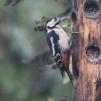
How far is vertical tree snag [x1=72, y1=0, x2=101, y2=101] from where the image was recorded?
8148mm

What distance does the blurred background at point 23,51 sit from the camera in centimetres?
1205

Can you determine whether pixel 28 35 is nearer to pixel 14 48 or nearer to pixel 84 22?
pixel 14 48

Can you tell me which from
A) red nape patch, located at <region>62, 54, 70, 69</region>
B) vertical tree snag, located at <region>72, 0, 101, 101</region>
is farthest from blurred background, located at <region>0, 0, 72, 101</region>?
vertical tree snag, located at <region>72, 0, 101, 101</region>

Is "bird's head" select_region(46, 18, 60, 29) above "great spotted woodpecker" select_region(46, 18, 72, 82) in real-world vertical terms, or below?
above

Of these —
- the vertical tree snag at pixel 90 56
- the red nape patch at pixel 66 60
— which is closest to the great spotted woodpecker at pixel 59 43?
the red nape patch at pixel 66 60

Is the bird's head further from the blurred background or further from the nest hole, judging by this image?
the blurred background

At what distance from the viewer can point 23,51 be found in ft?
40.0

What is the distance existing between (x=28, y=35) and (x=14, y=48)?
36 centimetres

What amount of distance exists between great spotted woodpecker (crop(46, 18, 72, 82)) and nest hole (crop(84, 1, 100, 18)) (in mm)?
511

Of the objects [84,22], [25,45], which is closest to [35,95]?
[25,45]

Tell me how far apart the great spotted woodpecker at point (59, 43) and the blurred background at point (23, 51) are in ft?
7.78

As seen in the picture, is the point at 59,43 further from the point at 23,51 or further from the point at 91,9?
the point at 23,51

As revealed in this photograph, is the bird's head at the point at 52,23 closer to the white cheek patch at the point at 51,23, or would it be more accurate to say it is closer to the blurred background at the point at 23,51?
the white cheek patch at the point at 51,23

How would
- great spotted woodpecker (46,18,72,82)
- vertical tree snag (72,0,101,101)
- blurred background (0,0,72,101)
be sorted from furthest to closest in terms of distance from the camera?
blurred background (0,0,72,101) → great spotted woodpecker (46,18,72,82) → vertical tree snag (72,0,101,101)
